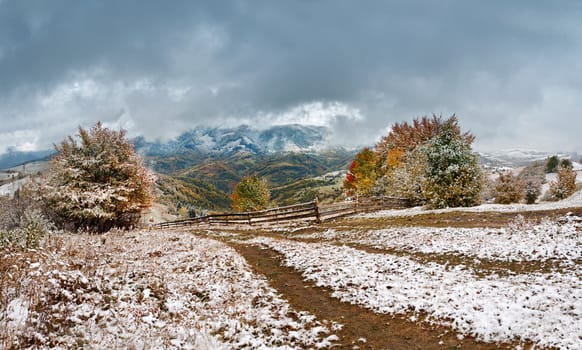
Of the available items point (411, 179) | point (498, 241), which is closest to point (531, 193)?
point (411, 179)

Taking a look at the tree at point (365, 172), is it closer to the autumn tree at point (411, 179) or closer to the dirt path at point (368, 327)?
the autumn tree at point (411, 179)

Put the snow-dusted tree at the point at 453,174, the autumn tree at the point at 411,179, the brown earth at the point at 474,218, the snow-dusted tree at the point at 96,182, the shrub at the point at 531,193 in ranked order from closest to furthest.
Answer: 1. the brown earth at the point at 474,218
2. the snow-dusted tree at the point at 96,182
3. the snow-dusted tree at the point at 453,174
4. the autumn tree at the point at 411,179
5. the shrub at the point at 531,193

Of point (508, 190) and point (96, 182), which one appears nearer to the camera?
point (96, 182)

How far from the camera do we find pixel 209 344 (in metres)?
6.23

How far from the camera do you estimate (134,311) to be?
689cm

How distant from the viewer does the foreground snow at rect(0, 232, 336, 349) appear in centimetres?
572

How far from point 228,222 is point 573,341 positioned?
112 feet

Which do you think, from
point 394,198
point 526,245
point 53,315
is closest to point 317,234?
point 526,245

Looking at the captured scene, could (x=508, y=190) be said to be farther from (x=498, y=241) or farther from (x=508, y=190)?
(x=498, y=241)

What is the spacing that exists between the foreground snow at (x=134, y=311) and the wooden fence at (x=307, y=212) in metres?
19.6

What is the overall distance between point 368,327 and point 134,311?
17.6 feet

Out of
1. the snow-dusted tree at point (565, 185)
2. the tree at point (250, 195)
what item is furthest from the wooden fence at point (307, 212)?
the snow-dusted tree at point (565, 185)

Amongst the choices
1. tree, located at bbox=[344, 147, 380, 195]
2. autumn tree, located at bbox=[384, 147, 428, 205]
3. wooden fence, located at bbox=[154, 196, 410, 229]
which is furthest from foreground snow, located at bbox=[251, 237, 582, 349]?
tree, located at bbox=[344, 147, 380, 195]

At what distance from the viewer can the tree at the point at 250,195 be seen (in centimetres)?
6009
